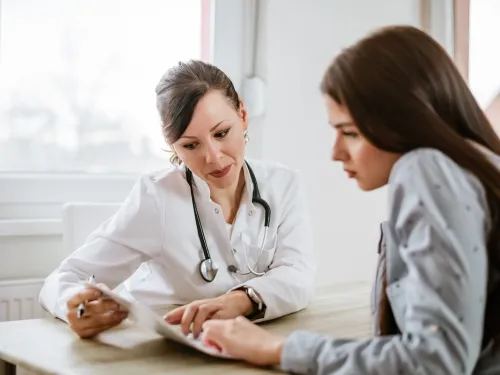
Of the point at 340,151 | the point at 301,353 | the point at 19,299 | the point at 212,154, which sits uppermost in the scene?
the point at 340,151

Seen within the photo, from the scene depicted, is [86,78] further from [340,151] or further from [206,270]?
[340,151]

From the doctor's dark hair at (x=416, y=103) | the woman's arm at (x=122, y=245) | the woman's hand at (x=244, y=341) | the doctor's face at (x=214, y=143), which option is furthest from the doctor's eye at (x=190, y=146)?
the doctor's dark hair at (x=416, y=103)

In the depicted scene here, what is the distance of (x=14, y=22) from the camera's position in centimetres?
202

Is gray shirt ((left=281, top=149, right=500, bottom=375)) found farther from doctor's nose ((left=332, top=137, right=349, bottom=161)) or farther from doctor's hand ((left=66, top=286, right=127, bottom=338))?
doctor's hand ((left=66, top=286, right=127, bottom=338))

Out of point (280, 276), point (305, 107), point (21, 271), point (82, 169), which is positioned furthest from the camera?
point (305, 107)

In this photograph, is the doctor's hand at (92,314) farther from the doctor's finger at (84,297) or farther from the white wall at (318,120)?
the white wall at (318,120)

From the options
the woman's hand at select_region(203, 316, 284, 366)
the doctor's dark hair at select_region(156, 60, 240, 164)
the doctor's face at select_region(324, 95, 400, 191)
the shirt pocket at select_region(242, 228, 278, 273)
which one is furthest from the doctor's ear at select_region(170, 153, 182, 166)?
the doctor's face at select_region(324, 95, 400, 191)

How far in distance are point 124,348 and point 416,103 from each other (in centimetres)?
60

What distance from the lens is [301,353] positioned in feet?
3.11

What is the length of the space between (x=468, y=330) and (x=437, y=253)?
93 millimetres

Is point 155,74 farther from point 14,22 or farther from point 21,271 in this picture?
point 21,271

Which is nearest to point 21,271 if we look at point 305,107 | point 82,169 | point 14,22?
point 82,169

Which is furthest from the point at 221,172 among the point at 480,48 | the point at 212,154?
the point at 480,48

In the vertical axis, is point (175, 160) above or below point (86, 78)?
below
